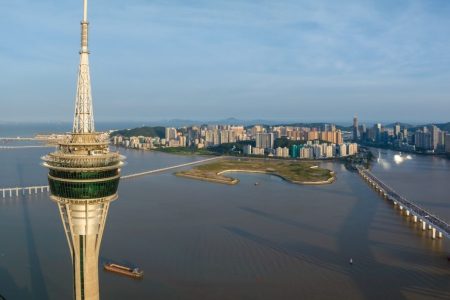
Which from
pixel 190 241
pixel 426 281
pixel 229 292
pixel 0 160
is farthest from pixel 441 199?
pixel 0 160

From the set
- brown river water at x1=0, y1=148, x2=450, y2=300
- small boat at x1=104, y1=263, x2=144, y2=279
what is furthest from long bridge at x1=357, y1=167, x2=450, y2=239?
small boat at x1=104, y1=263, x2=144, y2=279

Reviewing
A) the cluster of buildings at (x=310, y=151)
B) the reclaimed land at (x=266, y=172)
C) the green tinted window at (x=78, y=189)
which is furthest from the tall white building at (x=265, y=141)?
the green tinted window at (x=78, y=189)

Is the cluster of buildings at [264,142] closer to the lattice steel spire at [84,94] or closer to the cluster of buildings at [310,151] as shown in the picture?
the cluster of buildings at [310,151]

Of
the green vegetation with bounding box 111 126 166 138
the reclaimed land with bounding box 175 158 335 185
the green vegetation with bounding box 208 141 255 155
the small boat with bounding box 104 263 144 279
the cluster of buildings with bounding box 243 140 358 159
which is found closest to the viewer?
the small boat with bounding box 104 263 144 279

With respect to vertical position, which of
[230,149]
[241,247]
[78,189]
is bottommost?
[241,247]

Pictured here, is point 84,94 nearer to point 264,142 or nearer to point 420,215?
point 420,215

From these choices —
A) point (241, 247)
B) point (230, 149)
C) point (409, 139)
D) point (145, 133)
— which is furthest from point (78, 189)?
point (145, 133)

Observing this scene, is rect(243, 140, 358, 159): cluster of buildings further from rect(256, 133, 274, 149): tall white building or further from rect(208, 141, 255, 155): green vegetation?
rect(256, 133, 274, 149): tall white building
